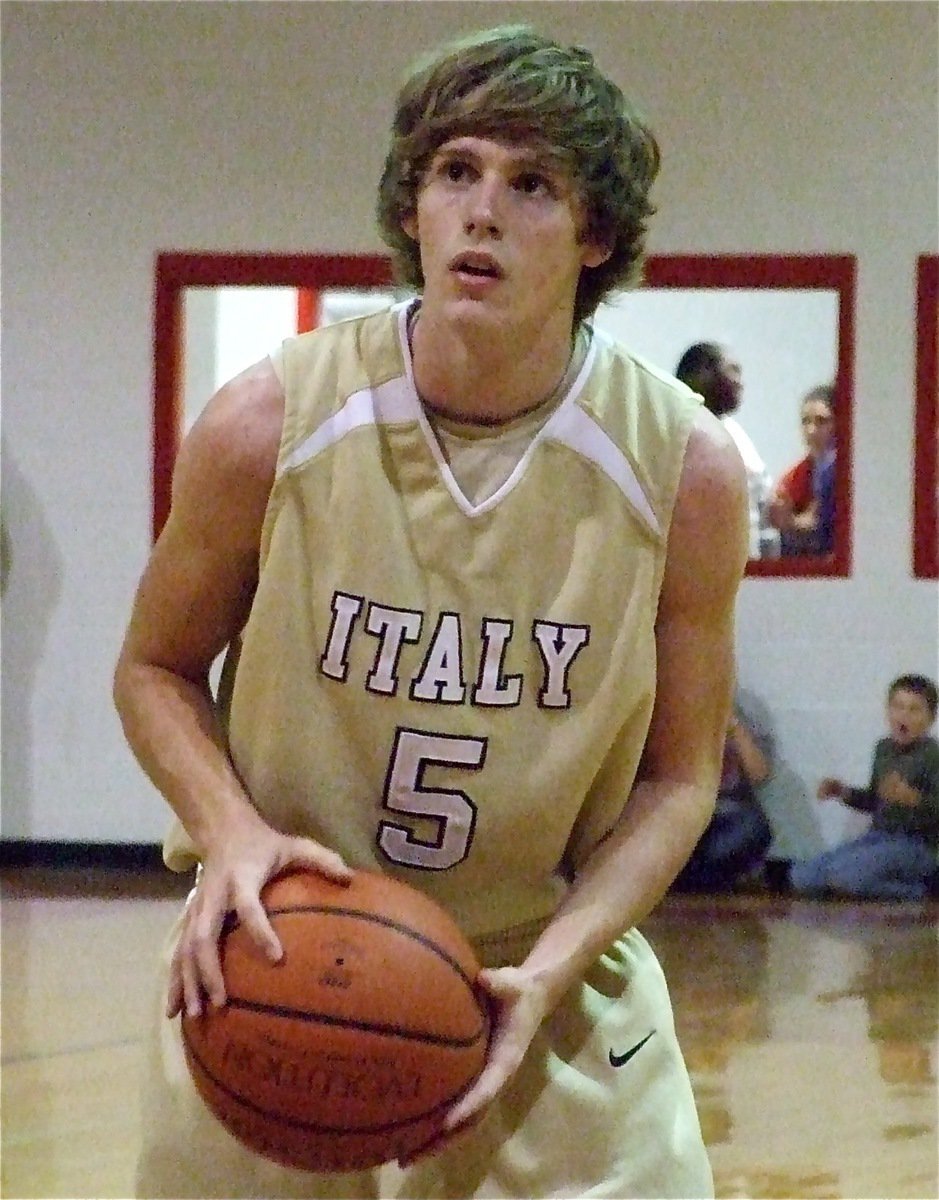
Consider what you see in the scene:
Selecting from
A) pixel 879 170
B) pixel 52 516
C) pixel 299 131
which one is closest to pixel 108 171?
pixel 299 131

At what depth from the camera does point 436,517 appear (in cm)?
133

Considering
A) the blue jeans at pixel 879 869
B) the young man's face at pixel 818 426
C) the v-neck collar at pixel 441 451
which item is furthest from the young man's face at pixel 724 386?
the v-neck collar at pixel 441 451

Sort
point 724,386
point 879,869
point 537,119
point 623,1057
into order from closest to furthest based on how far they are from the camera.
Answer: point 537,119
point 623,1057
point 879,869
point 724,386

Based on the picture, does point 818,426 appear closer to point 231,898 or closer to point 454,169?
point 454,169

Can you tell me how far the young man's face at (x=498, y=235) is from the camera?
50.7 inches

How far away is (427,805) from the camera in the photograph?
134 cm

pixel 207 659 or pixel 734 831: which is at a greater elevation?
pixel 207 659

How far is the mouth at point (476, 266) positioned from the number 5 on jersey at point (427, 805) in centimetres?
39

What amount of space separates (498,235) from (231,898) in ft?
1.95

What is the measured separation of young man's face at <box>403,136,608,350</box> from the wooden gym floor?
73.1 inches

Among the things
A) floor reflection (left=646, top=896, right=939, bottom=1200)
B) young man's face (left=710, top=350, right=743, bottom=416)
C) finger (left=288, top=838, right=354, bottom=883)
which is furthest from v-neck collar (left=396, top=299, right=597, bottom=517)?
young man's face (left=710, top=350, right=743, bottom=416)

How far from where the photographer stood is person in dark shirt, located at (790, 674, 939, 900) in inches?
190

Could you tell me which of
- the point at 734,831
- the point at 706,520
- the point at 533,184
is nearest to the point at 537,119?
the point at 533,184

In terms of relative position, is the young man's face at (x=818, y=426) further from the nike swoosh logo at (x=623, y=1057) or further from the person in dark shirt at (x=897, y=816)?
the nike swoosh logo at (x=623, y=1057)
